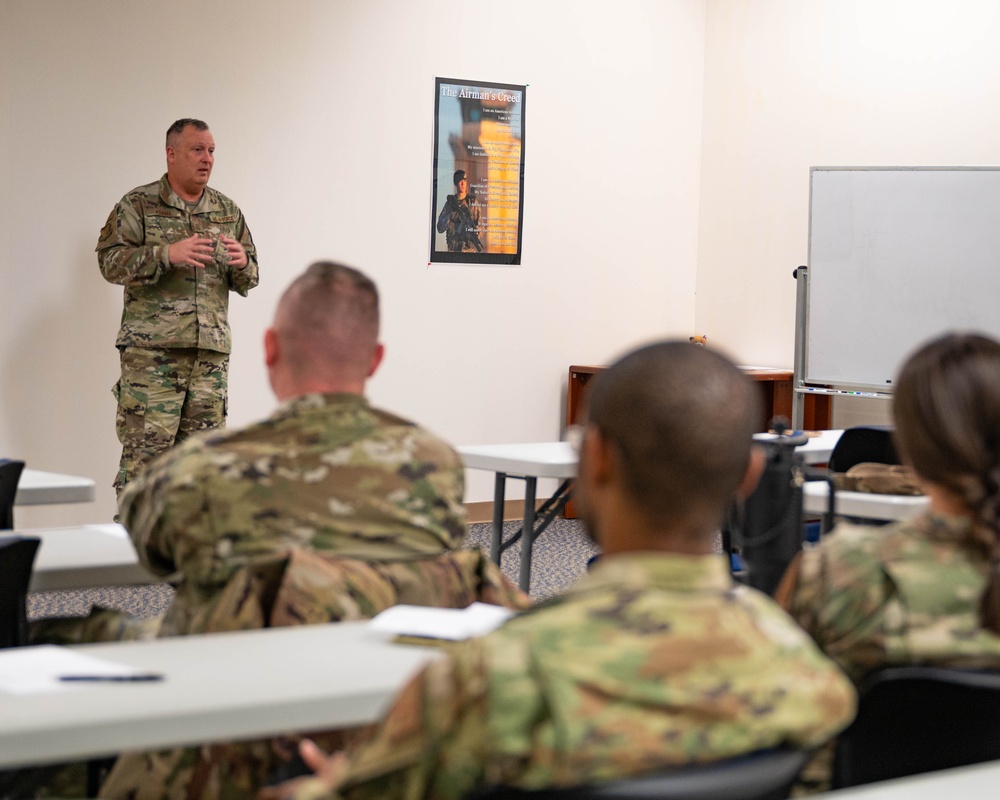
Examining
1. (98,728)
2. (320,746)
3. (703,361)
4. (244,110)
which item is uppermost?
(244,110)

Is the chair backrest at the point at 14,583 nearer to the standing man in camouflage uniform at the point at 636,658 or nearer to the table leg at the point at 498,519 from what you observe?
the standing man in camouflage uniform at the point at 636,658

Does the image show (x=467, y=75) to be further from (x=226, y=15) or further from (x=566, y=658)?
(x=566, y=658)

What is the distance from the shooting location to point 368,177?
625 centimetres

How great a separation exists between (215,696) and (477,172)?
5423 millimetres

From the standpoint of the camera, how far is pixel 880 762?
4.75ft

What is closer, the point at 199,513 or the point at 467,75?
the point at 199,513

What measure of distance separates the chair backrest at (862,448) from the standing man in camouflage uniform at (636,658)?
2639mm

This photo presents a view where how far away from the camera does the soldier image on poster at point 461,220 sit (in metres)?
6.50

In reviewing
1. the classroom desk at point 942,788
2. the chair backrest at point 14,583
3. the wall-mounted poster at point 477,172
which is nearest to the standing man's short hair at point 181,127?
the wall-mounted poster at point 477,172

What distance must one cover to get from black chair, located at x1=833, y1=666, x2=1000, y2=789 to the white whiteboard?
4409 millimetres

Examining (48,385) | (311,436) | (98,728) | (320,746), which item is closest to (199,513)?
(311,436)

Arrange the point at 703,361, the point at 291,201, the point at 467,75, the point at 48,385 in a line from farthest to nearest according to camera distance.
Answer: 1. the point at 467,75
2. the point at 291,201
3. the point at 48,385
4. the point at 703,361

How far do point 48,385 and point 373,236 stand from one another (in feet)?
5.57

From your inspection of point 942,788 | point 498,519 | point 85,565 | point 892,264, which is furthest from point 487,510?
point 942,788
